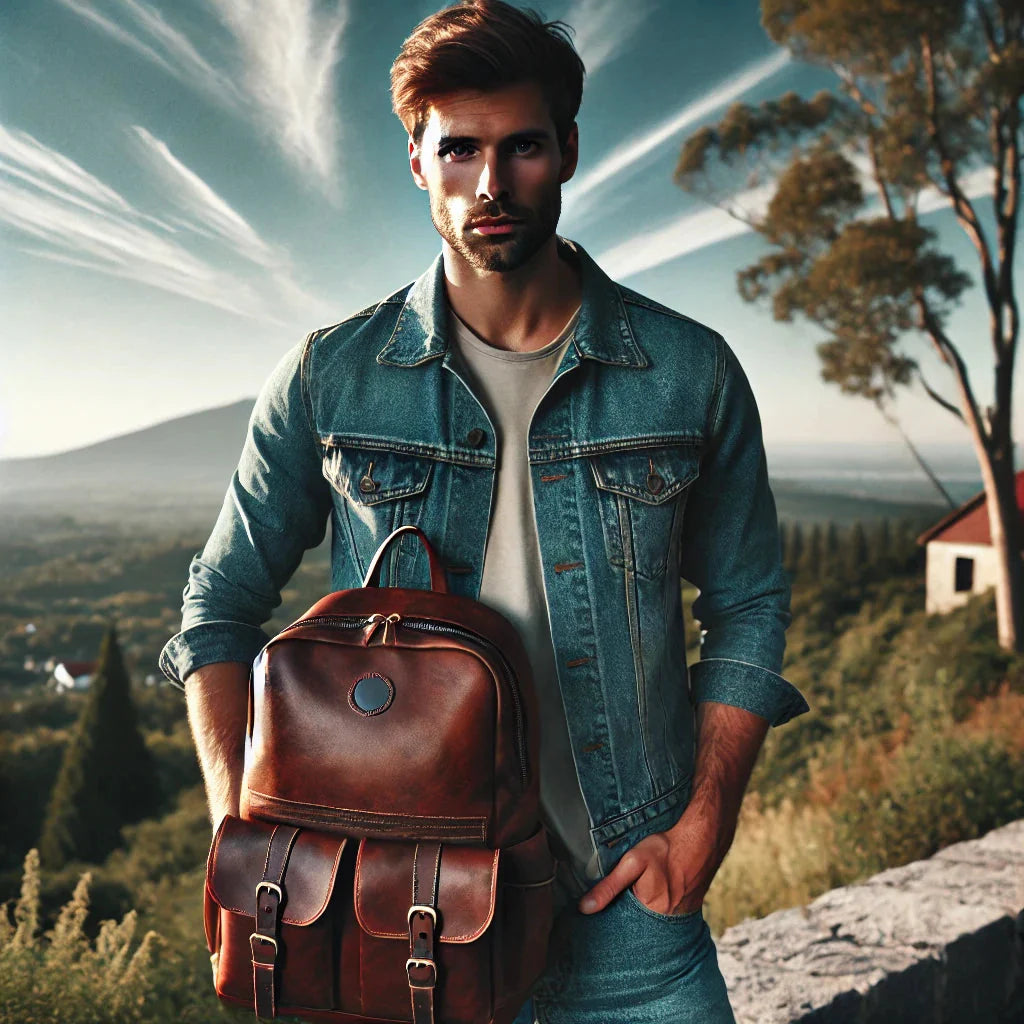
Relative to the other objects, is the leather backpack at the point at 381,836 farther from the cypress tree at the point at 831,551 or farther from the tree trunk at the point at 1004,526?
the cypress tree at the point at 831,551

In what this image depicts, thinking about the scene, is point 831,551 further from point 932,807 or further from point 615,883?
point 615,883

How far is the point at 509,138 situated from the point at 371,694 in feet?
2.28

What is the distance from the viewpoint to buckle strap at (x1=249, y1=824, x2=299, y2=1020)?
3.43 ft

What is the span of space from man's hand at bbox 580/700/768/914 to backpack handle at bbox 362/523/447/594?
0.42 m

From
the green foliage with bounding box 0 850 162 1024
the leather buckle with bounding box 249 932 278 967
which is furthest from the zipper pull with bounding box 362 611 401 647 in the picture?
the green foliage with bounding box 0 850 162 1024

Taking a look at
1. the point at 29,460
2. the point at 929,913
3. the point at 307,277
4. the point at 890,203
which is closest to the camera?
the point at 929,913

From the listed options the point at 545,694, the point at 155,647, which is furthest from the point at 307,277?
the point at 545,694

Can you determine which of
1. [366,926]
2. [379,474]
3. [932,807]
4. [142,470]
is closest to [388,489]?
[379,474]

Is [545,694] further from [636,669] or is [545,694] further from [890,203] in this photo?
[890,203]

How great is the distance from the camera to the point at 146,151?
5.52m

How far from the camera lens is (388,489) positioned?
1284 millimetres

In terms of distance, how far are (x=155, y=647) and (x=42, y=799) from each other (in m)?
1.01

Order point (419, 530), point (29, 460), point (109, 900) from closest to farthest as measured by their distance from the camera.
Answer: point (419, 530) → point (109, 900) → point (29, 460)

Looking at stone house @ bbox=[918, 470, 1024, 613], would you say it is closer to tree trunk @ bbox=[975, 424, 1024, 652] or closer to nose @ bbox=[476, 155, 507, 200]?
tree trunk @ bbox=[975, 424, 1024, 652]
